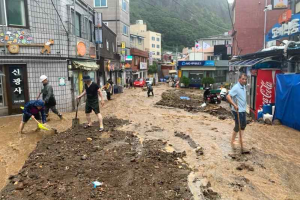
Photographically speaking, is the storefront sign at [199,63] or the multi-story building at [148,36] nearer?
the storefront sign at [199,63]

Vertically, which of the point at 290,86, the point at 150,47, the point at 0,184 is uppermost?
the point at 150,47

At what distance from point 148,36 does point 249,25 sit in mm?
52210

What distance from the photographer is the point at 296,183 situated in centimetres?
487

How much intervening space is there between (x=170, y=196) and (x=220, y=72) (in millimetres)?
37502

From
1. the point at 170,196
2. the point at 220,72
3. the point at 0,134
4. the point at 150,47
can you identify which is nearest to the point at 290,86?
the point at 170,196

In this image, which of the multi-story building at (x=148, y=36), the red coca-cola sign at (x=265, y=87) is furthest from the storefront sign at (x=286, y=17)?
the multi-story building at (x=148, y=36)

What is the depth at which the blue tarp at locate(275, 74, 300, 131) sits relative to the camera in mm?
8656

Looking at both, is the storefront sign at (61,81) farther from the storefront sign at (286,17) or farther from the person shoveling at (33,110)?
the storefront sign at (286,17)

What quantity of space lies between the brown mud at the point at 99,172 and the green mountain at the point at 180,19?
302 feet

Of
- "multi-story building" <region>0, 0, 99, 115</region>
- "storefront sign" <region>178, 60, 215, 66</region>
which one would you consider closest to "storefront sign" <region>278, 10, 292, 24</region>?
"multi-story building" <region>0, 0, 99, 115</region>

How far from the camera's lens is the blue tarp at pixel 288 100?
866cm

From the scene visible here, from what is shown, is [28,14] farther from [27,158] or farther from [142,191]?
[142,191]

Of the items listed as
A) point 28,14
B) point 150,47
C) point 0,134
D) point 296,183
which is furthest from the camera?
point 150,47

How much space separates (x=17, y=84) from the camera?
38.8 ft
